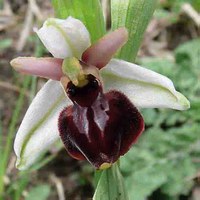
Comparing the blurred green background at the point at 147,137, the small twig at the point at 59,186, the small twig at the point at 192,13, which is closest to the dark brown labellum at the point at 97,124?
the blurred green background at the point at 147,137

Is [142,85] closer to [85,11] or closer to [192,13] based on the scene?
[85,11]

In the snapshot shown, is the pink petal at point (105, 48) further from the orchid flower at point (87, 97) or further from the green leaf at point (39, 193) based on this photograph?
the green leaf at point (39, 193)

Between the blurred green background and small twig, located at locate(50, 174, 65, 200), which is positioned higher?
the blurred green background

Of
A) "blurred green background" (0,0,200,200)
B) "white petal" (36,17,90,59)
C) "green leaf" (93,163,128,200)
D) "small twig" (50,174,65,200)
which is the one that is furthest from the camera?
"small twig" (50,174,65,200)

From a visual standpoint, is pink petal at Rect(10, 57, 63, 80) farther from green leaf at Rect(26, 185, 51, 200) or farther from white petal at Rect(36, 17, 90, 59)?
green leaf at Rect(26, 185, 51, 200)

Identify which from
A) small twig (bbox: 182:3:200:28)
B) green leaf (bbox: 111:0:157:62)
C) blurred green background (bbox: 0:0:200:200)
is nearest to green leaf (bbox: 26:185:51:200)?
blurred green background (bbox: 0:0:200:200)

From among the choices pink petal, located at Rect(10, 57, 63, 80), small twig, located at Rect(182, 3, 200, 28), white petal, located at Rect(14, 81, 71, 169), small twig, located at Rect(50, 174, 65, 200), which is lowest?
small twig, located at Rect(50, 174, 65, 200)

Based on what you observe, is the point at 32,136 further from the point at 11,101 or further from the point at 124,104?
the point at 11,101
